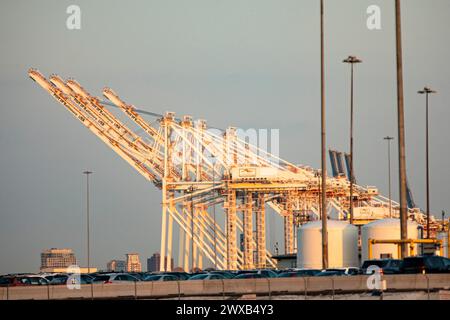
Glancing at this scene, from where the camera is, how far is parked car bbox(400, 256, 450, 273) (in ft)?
209

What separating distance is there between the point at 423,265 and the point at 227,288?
35.8 feet

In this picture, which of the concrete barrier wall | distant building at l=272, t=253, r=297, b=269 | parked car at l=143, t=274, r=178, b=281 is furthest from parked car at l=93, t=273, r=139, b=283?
distant building at l=272, t=253, r=297, b=269

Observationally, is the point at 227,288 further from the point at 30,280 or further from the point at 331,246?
the point at 331,246

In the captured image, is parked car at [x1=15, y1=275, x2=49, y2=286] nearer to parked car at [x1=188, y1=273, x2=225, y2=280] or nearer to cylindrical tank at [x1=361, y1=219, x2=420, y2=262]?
parked car at [x1=188, y1=273, x2=225, y2=280]

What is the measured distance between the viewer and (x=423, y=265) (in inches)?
2511

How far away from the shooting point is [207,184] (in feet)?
520

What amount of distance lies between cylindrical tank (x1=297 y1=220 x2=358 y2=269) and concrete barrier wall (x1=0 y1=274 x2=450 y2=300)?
3063cm

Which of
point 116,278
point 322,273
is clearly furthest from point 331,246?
point 116,278

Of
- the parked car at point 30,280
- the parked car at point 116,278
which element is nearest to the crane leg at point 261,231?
the parked car at point 30,280

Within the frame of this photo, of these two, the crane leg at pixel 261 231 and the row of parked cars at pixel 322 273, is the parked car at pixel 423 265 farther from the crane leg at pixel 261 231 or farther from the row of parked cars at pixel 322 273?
the crane leg at pixel 261 231

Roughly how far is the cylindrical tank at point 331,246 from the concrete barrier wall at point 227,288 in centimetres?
3063

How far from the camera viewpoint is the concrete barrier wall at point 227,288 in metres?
56.2
